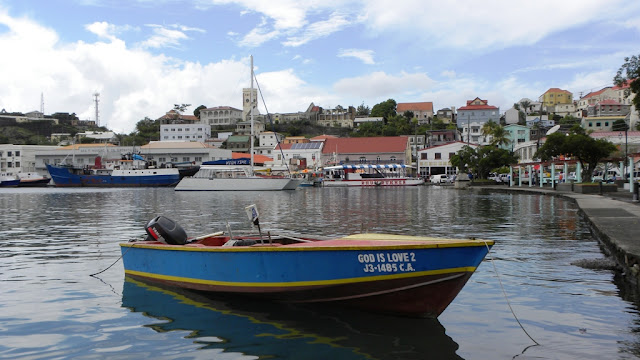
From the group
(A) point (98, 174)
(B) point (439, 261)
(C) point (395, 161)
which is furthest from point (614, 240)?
(A) point (98, 174)

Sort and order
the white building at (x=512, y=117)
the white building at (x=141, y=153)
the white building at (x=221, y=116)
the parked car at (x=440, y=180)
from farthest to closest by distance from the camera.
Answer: the white building at (x=221, y=116) → the white building at (x=512, y=117) → the white building at (x=141, y=153) → the parked car at (x=440, y=180)

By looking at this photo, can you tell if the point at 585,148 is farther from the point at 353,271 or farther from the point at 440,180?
the point at 440,180

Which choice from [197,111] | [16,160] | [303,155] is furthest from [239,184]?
[197,111]

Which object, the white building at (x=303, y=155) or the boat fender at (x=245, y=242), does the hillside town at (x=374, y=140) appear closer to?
the white building at (x=303, y=155)

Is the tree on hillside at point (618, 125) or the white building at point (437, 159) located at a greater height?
the tree on hillside at point (618, 125)

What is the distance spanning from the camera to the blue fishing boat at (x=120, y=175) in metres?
87.3

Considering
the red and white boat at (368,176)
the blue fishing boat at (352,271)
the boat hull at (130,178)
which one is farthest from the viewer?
the boat hull at (130,178)

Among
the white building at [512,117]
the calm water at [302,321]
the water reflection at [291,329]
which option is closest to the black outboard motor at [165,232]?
the calm water at [302,321]

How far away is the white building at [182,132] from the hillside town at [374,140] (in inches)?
10.1

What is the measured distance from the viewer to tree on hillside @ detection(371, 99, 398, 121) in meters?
158

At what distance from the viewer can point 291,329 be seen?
26.3 ft

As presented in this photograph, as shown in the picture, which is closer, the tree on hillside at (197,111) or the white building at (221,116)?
the white building at (221,116)

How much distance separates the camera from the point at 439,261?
7594 mm

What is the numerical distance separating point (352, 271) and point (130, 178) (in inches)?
3365
